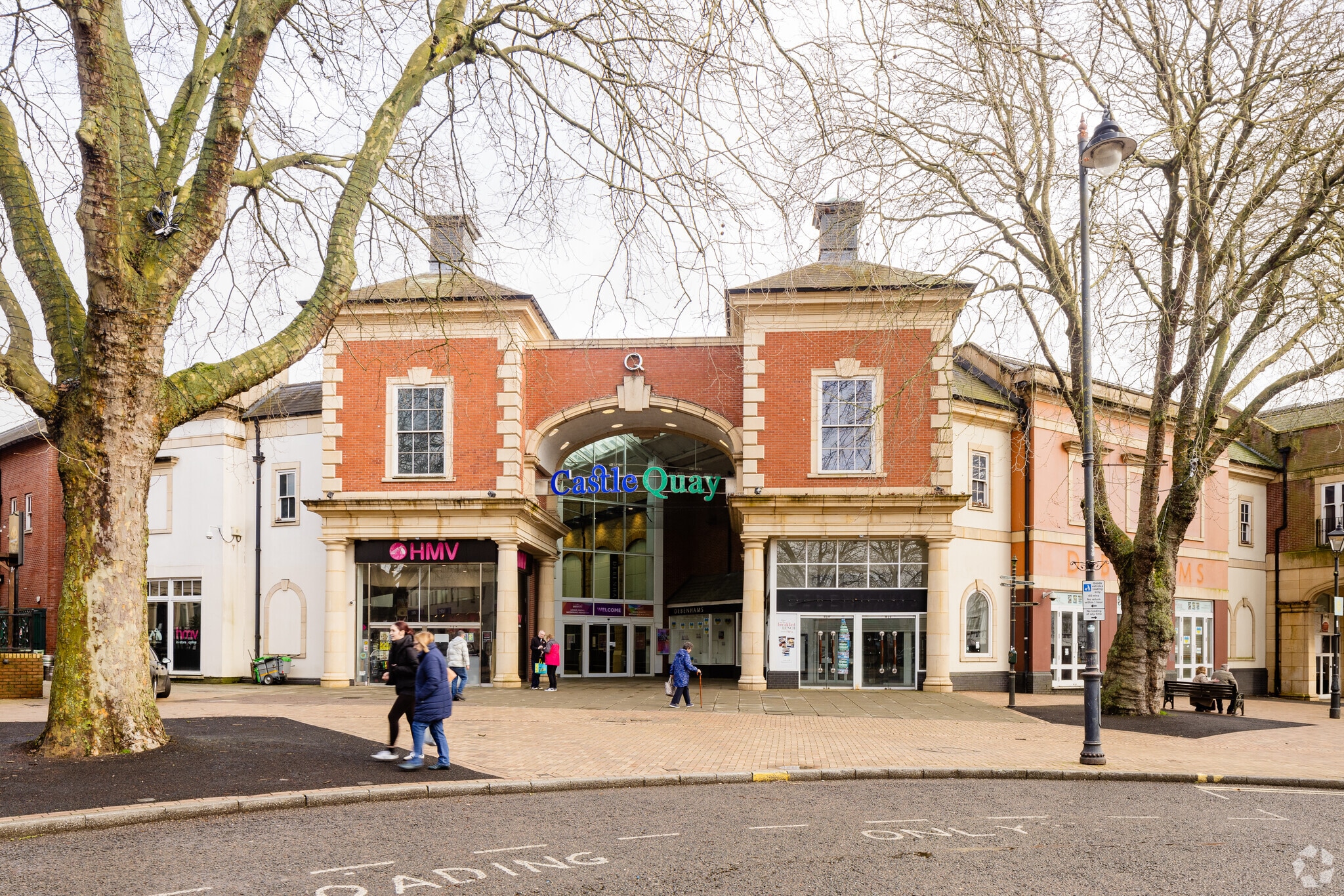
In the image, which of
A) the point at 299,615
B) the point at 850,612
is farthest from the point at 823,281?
the point at 299,615

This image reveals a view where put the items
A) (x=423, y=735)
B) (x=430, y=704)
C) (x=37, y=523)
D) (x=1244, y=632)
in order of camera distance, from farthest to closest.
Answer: (x=1244, y=632) → (x=37, y=523) → (x=423, y=735) → (x=430, y=704)

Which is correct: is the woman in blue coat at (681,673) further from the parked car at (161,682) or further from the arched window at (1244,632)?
the arched window at (1244,632)

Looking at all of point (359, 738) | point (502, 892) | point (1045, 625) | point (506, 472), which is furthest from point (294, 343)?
point (1045, 625)

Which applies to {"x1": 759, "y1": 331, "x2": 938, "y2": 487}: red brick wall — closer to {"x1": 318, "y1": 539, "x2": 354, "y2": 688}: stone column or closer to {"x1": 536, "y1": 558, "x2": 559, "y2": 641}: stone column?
{"x1": 536, "y1": 558, "x2": 559, "y2": 641}: stone column

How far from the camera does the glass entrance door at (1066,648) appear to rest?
28375 millimetres

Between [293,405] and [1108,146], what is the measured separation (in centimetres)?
2336

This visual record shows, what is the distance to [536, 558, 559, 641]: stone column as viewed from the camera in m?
29.9

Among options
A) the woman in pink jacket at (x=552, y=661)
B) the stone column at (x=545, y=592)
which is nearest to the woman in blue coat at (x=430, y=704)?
the woman in pink jacket at (x=552, y=661)

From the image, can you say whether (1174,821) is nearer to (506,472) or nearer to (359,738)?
(359,738)

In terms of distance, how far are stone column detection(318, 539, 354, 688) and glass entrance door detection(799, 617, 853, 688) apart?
37.0ft

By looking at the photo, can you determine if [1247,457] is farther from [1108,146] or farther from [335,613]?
[335,613]

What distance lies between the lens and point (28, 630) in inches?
1212

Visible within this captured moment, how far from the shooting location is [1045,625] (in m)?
28.0

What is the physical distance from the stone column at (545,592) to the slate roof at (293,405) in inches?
296
